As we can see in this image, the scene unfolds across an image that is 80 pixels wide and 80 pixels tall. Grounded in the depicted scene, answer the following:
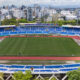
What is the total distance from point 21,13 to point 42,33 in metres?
59.3

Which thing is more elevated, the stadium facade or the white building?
the stadium facade

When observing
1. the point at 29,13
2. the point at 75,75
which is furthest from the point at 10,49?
the point at 29,13

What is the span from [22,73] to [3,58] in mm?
11566

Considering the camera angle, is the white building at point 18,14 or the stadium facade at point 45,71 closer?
the stadium facade at point 45,71

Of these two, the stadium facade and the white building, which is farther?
the white building

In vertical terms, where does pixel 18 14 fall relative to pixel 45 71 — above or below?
below

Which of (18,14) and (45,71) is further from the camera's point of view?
(18,14)

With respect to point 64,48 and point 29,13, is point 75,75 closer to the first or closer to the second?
point 64,48

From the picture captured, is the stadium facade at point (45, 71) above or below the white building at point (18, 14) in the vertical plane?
above

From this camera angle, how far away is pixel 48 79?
66.9 ft

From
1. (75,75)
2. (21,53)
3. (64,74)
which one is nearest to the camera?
(75,75)

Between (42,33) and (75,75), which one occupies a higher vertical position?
(75,75)

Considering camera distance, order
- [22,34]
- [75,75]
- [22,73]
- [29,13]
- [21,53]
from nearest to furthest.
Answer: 1. [75,75]
2. [22,73]
3. [21,53]
4. [22,34]
5. [29,13]

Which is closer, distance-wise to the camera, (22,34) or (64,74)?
(64,74)
